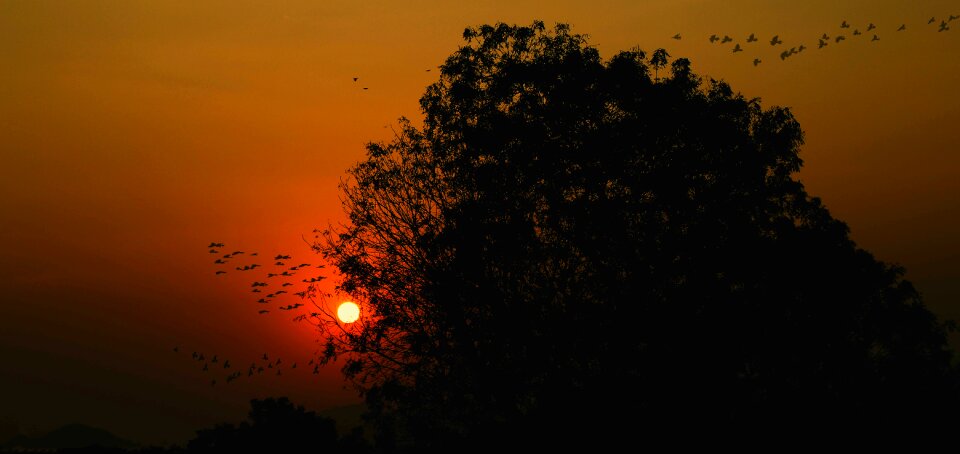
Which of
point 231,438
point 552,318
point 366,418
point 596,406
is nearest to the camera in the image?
point 596,406

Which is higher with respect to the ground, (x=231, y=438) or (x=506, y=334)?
(x=506, y=334)

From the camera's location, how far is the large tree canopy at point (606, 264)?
100 feet

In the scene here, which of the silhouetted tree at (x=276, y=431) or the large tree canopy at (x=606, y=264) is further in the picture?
the silhouetted tree at (x=276, y=431)

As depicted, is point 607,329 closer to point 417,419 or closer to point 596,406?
point 596,406

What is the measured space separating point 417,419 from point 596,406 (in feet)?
25.0

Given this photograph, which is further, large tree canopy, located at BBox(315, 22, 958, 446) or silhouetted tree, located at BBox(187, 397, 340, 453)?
silhouetted tree, located at BBox(187, 397, 340, 453)

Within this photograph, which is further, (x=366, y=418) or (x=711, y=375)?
(x=366, y=418)

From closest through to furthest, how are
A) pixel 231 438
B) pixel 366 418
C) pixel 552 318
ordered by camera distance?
pixel 552 318 < pixel 366 418 < pixel 231 438

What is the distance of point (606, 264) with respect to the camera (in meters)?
31.1

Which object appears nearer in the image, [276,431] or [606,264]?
[606,264]

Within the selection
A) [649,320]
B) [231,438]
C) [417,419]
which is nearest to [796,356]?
[649,320]

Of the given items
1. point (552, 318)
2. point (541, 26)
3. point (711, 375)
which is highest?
point (541, 26)

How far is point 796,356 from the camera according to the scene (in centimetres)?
3117

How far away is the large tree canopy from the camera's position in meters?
30.5
